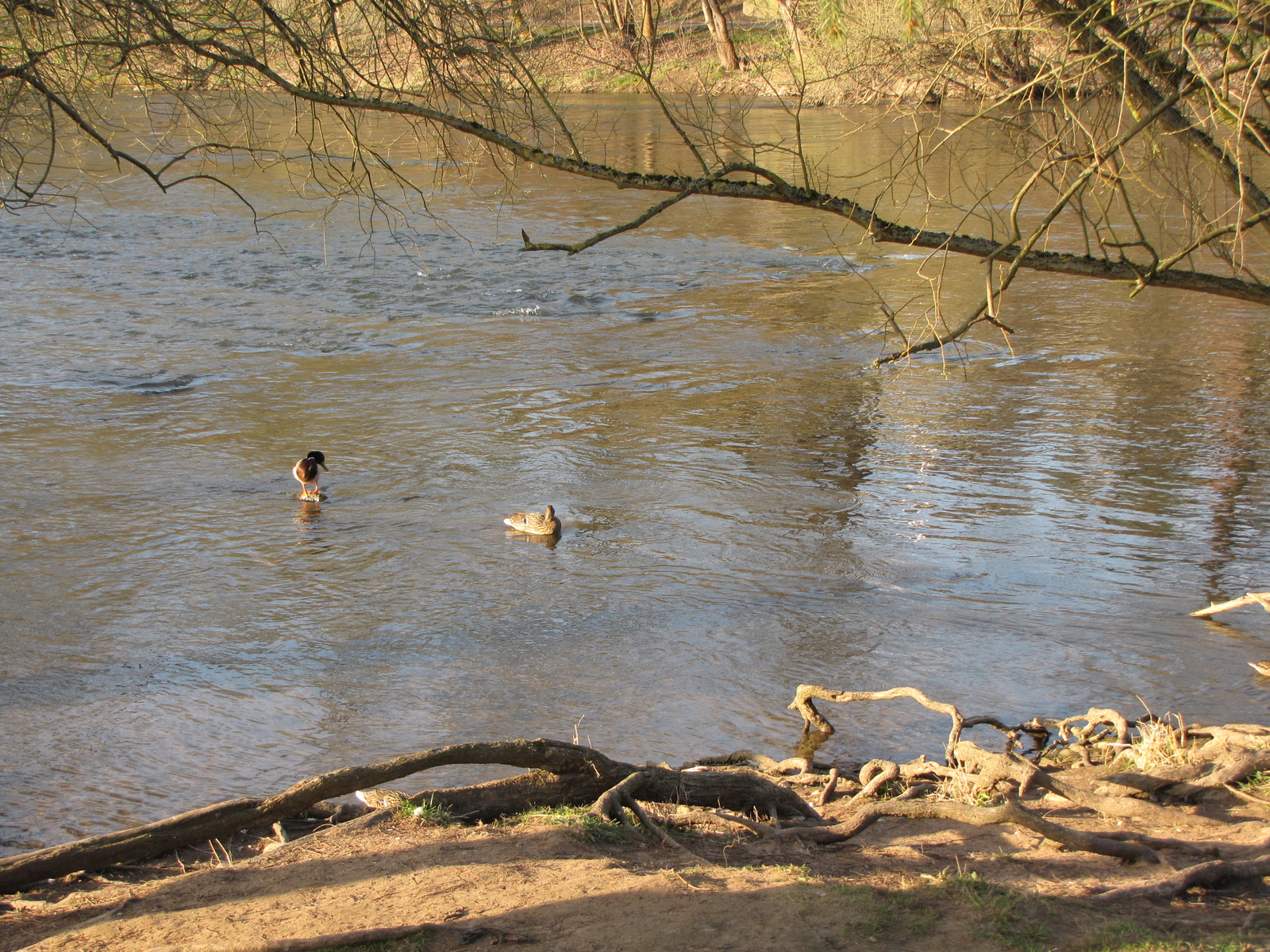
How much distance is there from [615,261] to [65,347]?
8717 mm

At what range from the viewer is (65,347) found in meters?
13.9

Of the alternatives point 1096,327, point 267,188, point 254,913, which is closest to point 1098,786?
point 254,913

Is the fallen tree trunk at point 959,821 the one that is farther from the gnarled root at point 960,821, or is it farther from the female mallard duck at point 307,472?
the female mallard duck at point 307,472

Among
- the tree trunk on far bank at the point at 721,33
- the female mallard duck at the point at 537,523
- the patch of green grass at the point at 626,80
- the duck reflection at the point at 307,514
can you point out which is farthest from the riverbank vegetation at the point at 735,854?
the duck reflection at the point at 307,514

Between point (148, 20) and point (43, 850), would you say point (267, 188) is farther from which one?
point (43, 850)

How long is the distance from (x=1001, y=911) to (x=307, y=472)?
7.02 metres

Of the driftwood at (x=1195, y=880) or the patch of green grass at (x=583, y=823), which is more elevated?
→ the driftwood at (x=1195, y=880)

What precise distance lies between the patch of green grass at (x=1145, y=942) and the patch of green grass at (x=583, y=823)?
1654 mm

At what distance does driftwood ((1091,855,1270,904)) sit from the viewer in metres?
3.63

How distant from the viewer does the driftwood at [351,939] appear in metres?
3.25

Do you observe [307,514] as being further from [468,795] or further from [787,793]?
[787,793]

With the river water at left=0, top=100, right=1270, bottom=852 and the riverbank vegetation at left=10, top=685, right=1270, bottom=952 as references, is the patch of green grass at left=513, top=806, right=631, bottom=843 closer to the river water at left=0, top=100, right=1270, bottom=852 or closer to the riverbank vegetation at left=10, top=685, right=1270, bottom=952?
the riverbank vegetation at left=10, top=685, right=1270, bottom=952

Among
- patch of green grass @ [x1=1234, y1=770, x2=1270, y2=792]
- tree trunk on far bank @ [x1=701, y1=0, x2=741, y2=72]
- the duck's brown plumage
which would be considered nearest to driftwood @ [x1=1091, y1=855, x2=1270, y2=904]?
patch of green grass @ [x1=1234, y1=770, x2=1270, y2=792]

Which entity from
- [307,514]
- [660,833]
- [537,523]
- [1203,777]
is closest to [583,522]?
[537,523]
